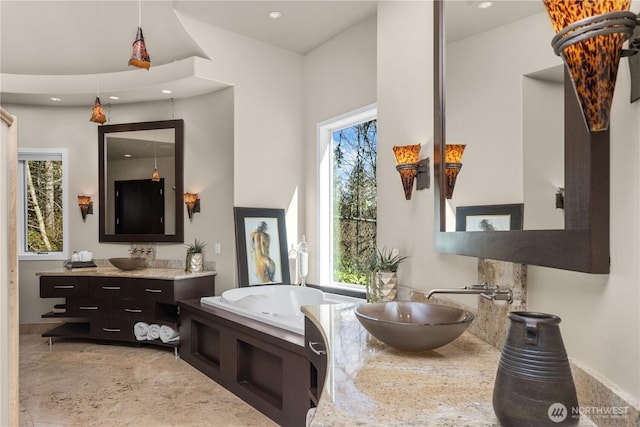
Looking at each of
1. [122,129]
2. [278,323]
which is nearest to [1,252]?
[278,323]

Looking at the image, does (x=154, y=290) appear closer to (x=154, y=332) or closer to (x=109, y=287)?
(x=154, y=332)

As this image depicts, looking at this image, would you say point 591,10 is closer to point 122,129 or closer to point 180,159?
point 180,159

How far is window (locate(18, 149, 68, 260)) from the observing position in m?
5.08

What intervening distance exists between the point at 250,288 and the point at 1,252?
2.61 metres

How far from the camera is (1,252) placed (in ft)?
5.42

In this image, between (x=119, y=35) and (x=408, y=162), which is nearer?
(x=408, y=162)

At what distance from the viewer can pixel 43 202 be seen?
5.13 m

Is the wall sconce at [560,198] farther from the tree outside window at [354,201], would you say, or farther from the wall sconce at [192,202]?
the wall sconce at [192,202]

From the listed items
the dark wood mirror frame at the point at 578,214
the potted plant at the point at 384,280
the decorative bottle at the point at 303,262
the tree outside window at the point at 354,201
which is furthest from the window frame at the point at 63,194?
the dark wood mirror frame at the point at 578,214

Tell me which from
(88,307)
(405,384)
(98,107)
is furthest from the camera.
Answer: (88,307)

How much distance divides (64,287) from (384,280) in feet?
12.4

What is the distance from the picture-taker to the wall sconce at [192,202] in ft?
15.3

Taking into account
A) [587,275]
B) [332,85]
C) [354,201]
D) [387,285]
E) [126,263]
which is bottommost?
[126,263]

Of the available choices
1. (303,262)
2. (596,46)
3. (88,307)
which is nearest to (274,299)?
(303,262)
